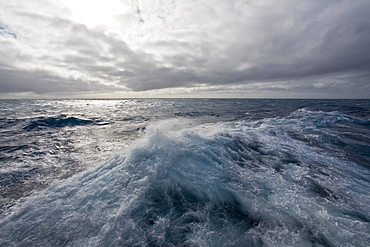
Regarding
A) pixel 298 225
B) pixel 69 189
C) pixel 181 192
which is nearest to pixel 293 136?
pixel 298 225

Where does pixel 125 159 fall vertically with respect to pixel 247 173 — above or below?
above

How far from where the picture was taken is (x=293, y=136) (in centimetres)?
1092

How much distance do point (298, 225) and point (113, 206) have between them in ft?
15.6

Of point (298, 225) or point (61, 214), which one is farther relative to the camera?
point (61, 214)

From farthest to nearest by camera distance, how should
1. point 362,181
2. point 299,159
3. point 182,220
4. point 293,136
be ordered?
point 293,136, point 299,159, point 362,181, point 182,220

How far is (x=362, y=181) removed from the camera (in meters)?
5.31

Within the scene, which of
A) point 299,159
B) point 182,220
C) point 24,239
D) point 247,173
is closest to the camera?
point 24,239

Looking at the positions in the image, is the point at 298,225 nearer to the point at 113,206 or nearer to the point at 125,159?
the point at 113,206

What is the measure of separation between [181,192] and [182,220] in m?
1.00

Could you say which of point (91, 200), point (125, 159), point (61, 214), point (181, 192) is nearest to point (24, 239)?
point (61, 214)

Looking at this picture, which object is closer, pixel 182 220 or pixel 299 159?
pixel 182 220

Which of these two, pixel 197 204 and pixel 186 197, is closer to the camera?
pixel 197 204

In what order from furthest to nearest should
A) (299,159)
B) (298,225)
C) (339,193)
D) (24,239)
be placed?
(299,159)
(339,193)
(298,225)
(24,239)

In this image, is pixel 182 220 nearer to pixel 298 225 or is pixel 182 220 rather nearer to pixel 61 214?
pixel 298 225
